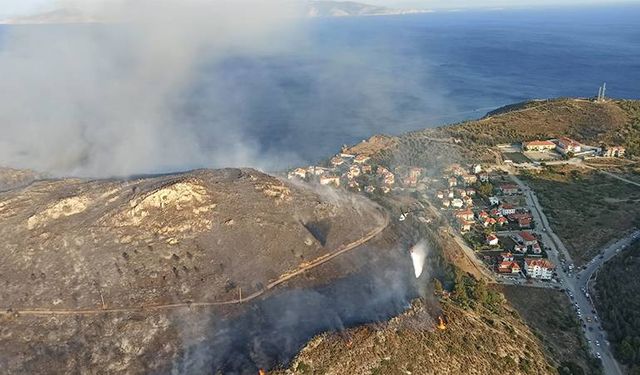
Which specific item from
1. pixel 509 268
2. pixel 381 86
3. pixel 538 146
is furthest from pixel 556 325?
pixel 381 86

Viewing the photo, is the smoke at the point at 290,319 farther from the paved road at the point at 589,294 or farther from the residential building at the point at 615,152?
the residential building at the point at 615,152

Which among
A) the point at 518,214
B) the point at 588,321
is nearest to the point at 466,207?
the point at 518,214

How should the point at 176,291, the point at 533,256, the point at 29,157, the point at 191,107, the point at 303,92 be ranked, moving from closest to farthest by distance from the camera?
the point at 176,291 → the point at 533,256 → the point at 29,157 → the point at 191,107 → the point at 303,92

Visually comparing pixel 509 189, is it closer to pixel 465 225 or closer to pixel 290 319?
pixel 465 225

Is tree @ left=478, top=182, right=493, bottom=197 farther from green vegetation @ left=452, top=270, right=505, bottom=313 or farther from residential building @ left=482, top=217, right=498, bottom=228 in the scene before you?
green vegetation @ left=452, top=270, right=505, bottom=313

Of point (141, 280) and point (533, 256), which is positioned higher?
point (141, 280)

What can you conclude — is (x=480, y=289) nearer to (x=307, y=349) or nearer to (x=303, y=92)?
(x=307, y=349)

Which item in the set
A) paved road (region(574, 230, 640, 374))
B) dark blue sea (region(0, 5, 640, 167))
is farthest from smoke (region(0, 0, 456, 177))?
paved road (region(574, 230, 640, 374))
